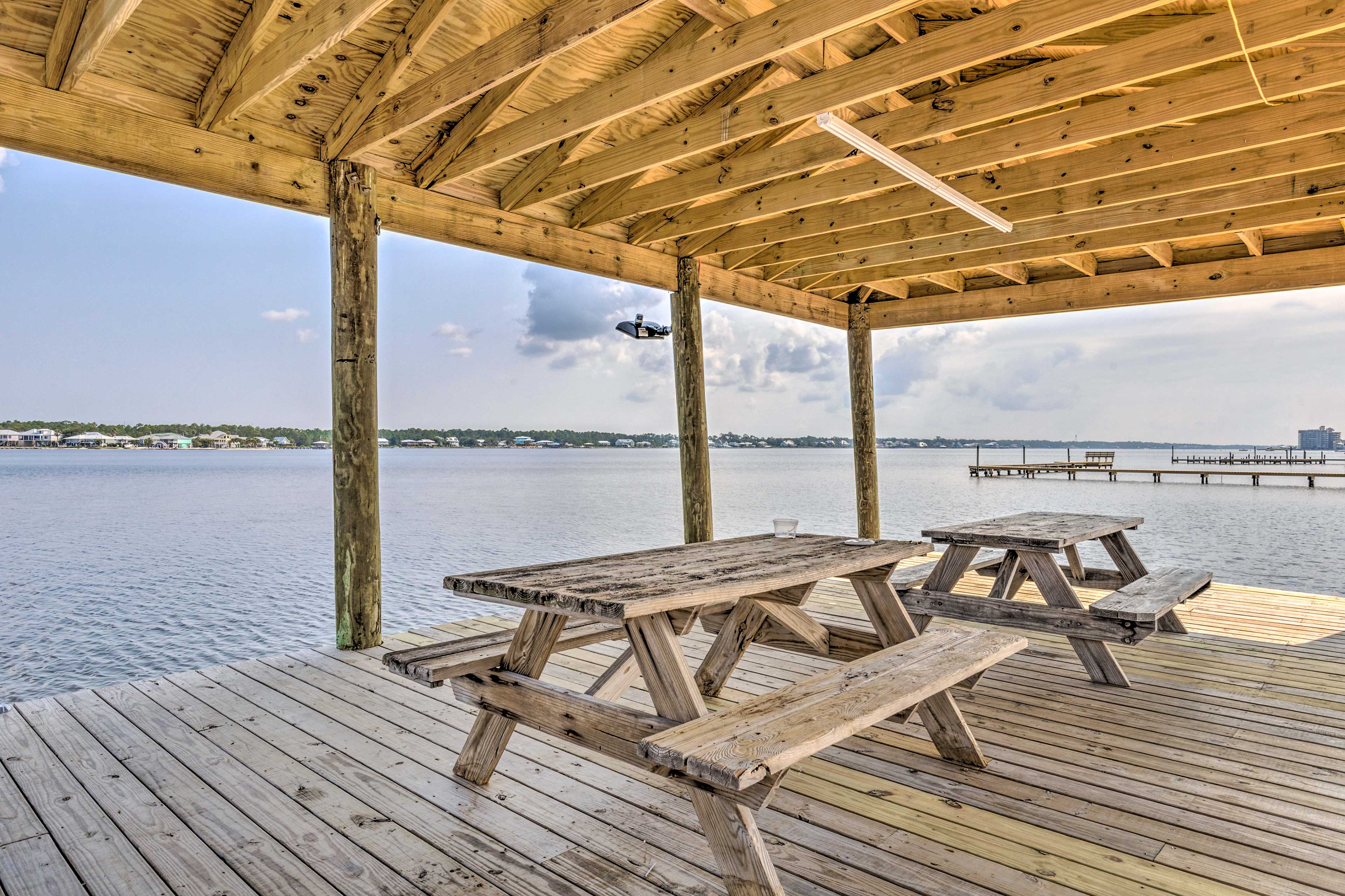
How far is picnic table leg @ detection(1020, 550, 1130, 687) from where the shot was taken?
3.06 metres

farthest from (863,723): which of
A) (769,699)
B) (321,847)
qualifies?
(321,847)

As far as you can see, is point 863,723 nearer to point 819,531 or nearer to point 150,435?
point 819,531

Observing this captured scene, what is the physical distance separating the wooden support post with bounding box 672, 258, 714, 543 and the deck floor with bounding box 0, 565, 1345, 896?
2244 millimetres

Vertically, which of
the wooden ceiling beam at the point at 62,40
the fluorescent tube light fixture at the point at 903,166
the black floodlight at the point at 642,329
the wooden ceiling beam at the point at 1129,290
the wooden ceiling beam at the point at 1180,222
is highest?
the wooden ceiling beam at the point at 62,40

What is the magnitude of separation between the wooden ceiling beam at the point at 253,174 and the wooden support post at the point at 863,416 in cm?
248

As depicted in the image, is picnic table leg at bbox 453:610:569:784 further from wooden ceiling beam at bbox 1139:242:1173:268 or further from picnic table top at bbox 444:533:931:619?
wooden ceiling beam at bbox 1139:242:1173:268

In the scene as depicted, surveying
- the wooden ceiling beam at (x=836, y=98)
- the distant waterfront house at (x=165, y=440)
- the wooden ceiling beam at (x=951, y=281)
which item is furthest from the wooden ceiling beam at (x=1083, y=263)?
the distant waterfront house at (x=165, y=440)

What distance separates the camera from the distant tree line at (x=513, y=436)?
44.3 metres

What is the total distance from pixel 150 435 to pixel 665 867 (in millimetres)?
66230

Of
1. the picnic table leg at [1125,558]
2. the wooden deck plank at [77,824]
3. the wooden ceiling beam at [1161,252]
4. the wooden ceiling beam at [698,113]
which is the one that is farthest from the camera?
the wooden ceiling beam at [1161,252]

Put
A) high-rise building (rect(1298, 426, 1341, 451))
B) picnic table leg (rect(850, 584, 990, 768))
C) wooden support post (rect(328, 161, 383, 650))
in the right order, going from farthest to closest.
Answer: high-rise building (rect(1298, 426, 1341, 451)) < wooden support post (rect(328, 161, 383, 650)) < picnic table leg (rect(850, 584, 990, 768))

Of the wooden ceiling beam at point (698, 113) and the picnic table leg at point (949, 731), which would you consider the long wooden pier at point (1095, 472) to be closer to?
the wooden ceiling beam at point (698, 113)

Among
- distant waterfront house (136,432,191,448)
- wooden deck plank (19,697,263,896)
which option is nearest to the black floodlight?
wooden deck plank (19,697,263,896)

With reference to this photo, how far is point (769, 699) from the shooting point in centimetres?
169
